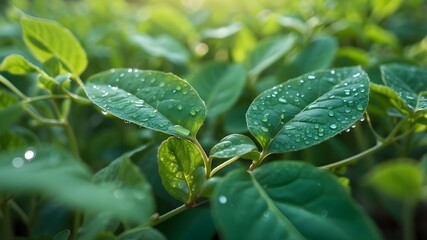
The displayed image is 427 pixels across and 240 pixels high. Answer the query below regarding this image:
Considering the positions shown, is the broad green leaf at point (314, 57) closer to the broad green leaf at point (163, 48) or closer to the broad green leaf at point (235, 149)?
the broad green leaf at point (163, 48)

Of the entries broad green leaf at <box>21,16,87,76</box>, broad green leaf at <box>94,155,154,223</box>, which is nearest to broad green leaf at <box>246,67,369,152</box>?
broad green leaf at <box>94,155,154,223</box>

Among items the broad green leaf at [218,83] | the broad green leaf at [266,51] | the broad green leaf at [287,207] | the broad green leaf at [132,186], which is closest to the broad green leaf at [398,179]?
the broad green leaf at [287,207]

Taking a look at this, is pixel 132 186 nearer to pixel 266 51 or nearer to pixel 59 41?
pixel 59 41

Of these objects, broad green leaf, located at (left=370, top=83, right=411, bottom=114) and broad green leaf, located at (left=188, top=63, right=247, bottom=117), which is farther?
broad green leaf, located at (left=188, top=63, right=247, bottom=117)

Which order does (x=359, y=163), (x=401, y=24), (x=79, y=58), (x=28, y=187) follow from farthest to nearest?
(x=401, y=24) → (x=359, y=163) → (x=79, y=58) → (x=28, y=187)

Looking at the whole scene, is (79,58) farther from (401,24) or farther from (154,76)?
(401,24)

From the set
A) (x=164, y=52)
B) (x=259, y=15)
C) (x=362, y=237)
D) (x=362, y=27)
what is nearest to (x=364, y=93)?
(x=362, y=237)

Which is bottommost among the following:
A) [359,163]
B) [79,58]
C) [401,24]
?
[359,163]

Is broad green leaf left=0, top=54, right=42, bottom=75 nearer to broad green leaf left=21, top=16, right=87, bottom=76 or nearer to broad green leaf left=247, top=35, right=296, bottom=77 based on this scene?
broad green leaf left=21, top=16, right=87, bottom=76
